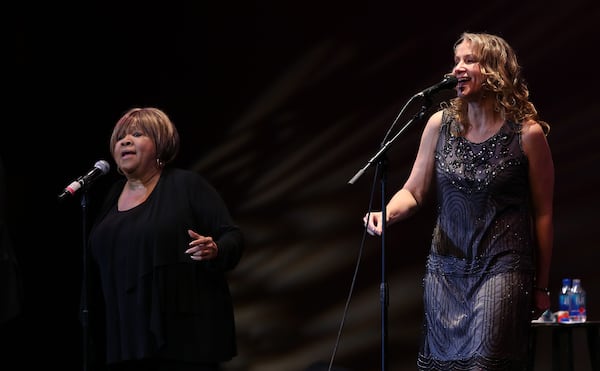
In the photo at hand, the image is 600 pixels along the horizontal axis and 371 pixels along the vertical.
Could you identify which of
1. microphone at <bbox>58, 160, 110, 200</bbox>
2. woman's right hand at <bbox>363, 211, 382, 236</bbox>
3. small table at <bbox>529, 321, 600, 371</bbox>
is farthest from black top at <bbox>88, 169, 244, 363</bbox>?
small table at <bbox>529, 321, 600, 371</bbox>

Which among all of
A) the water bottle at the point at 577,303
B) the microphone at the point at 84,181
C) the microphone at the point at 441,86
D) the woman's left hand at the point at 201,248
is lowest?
the water bottle at the point at 577,303

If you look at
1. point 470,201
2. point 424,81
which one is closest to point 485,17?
point 424,81

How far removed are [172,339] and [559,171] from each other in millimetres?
2117

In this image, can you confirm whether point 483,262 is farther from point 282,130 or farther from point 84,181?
point 282,130

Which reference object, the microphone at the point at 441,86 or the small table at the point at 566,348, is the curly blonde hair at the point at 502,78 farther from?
the small table at the point at 566,348

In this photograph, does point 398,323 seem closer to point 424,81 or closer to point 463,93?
point 424,81

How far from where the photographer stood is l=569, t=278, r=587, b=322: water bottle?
432cm

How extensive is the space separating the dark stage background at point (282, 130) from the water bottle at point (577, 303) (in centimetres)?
9

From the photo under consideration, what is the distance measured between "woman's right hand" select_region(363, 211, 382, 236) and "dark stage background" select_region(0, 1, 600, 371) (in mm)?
1629

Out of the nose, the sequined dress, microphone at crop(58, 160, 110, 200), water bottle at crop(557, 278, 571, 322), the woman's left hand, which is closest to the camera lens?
the sequined dress

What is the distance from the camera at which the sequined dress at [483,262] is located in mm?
3105

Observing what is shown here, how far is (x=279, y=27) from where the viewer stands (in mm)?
5570

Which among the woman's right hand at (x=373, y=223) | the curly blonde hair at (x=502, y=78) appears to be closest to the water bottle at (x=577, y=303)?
the curly blonde hair at (x=502, y=78)

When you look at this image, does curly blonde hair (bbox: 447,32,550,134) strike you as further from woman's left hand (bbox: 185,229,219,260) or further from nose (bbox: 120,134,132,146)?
nose (bbox: 120,134,132,146)
